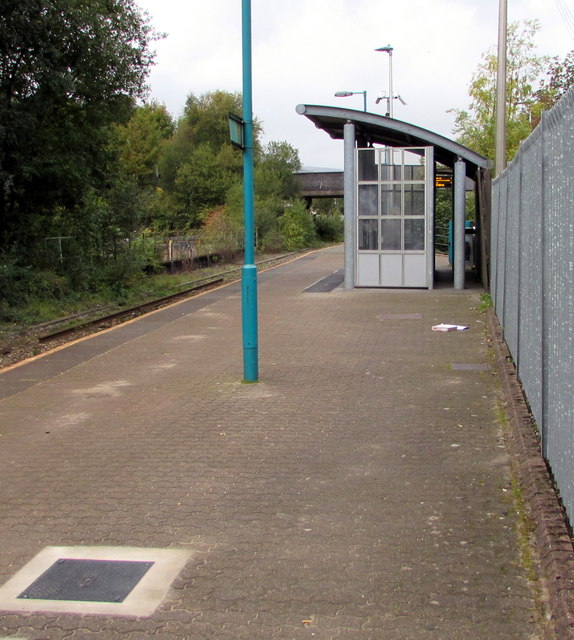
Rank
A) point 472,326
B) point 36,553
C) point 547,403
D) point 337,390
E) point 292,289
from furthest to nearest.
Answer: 1. point 292,289
2. point 472,326
3. point 337,390
4. point 547,403
5. point 36,553

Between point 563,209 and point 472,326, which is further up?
point 563,209

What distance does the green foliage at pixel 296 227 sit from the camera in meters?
45.4

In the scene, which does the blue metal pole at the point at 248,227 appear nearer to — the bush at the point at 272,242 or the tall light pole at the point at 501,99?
the tall light pole at the point at 501,99

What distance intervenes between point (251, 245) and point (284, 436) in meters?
2.66

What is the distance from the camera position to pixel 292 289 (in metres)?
19.7

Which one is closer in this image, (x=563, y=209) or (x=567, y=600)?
(x=567, y=600)

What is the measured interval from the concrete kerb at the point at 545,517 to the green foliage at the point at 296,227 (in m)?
38.3

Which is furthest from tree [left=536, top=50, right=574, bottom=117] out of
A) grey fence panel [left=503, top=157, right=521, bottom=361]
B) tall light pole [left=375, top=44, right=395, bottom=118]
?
grey fence panel [left=503, top=157, right=521, bottom=361]

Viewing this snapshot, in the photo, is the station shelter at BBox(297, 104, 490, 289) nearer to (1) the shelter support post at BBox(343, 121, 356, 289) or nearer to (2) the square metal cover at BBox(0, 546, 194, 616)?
(1) the shelter support post at BBox(343, 121, 356, 289)

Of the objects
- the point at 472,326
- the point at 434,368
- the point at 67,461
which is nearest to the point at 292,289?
the point at 472,326

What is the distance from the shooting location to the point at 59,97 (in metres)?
17.2

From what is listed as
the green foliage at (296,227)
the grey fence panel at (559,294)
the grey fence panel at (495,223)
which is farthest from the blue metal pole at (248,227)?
the green foliage at (296,227)

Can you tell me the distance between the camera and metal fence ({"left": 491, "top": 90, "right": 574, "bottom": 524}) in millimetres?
4026

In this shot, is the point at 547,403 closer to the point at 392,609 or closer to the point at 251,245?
the point at 392,609
